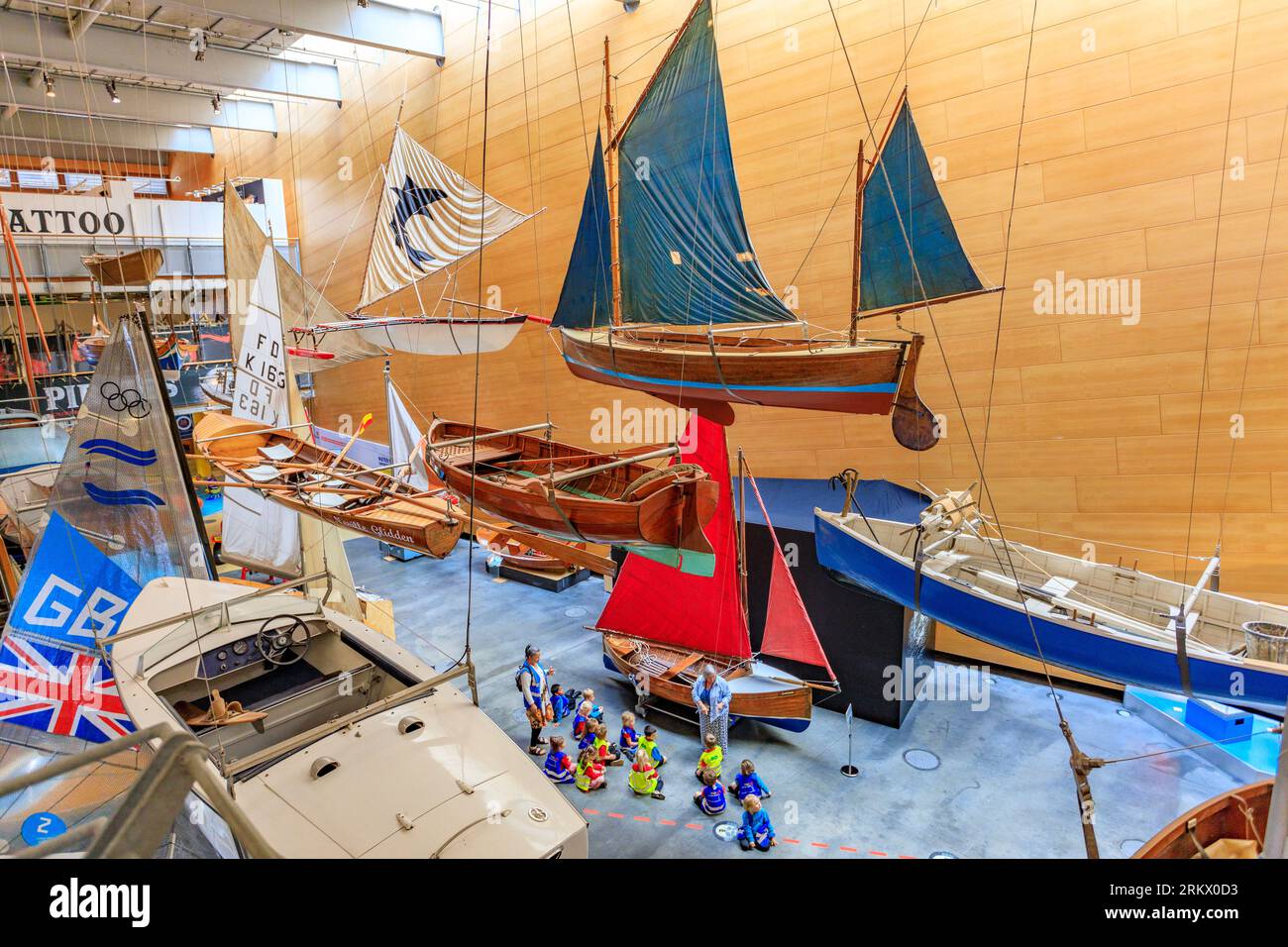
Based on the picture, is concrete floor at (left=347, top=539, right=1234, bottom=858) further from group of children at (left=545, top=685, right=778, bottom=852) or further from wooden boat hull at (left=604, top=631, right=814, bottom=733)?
wooden boat hull at (left=604, top=631, right=814, bottom=733)

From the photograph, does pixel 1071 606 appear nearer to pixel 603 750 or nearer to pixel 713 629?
pixel 713 629

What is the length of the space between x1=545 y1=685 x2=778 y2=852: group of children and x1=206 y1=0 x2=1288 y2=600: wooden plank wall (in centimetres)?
326

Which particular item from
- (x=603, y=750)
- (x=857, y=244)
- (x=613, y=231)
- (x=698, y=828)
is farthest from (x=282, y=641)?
(x=857, y=244)

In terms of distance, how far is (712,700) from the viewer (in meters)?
6.08

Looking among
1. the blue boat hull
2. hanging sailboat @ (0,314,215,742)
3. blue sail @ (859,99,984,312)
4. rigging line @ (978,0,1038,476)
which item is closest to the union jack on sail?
hanging sailboat @ (0,314,215,742)

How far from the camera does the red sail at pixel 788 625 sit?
259 inches

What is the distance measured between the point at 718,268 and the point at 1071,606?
3214 mm

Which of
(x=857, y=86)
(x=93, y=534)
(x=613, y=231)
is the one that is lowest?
(x=93, y=534)

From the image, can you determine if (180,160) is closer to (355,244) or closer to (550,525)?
(355,244)

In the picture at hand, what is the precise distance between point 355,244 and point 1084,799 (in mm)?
11395

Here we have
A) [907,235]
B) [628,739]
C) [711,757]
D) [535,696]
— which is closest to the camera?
[907,235]

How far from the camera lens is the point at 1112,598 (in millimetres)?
5160
